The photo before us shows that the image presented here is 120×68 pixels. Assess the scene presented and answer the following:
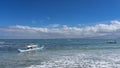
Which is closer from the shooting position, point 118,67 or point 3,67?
point 118,67

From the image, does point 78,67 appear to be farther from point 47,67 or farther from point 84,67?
point 47,67

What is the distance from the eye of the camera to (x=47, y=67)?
1029 inches

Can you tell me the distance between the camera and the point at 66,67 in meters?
25.8

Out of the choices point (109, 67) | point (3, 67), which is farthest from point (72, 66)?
point (3, 67)

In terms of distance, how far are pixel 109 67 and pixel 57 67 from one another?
6.34 m

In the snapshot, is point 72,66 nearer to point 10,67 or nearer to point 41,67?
point 41,67

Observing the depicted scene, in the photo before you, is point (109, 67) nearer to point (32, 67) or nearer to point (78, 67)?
point (78, 67)

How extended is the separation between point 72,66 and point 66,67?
1062 mm

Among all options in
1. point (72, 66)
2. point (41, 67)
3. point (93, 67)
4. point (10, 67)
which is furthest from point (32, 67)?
point (93, 67)

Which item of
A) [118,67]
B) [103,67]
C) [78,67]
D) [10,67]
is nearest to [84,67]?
[78,67]

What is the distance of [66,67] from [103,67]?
451cm

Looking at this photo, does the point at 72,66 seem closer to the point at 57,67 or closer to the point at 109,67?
the point at 57,67

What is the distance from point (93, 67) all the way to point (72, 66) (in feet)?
8.87

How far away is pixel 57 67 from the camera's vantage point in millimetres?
25828
